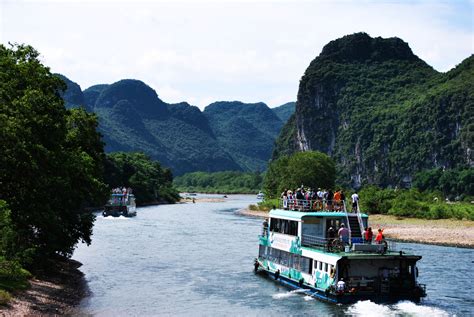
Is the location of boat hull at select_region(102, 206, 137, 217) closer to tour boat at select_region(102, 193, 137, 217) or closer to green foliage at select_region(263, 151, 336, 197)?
tour boat at select_region(102, 193, 137, 217)

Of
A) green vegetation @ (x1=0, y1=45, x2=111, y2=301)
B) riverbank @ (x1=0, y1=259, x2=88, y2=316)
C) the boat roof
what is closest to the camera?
riverbank @ (x1=0, y1=259, x2=88, y2=316)

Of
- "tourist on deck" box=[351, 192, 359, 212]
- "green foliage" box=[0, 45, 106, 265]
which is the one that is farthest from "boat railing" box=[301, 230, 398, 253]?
"green foliage" box=[0, 45, 106, 265]

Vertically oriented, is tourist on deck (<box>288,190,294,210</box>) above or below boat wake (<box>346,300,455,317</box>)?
above

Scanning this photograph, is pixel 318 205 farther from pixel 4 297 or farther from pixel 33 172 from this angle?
pixel 4 297

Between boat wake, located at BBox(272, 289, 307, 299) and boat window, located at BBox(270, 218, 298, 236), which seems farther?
boat window, located at BBox(270, 218, 298, 236)

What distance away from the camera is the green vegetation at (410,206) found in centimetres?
10356

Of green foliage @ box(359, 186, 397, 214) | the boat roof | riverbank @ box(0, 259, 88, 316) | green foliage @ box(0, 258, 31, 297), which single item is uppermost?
green foliage @ box(359, 186, 397, 214)

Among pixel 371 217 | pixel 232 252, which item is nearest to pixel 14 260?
pixel 232 252

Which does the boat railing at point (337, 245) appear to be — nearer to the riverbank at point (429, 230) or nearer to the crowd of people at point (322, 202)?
the crowd of people at point (322, 202)

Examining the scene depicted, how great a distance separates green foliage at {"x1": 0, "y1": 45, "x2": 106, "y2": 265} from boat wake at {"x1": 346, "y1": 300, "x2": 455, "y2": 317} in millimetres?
18017

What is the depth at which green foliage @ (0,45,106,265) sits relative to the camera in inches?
1476

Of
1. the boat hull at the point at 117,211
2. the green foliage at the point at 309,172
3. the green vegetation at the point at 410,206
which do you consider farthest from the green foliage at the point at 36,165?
the green foliage at the point at 309,172

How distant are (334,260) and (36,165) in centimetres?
1748

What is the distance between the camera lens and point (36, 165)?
124 feet
